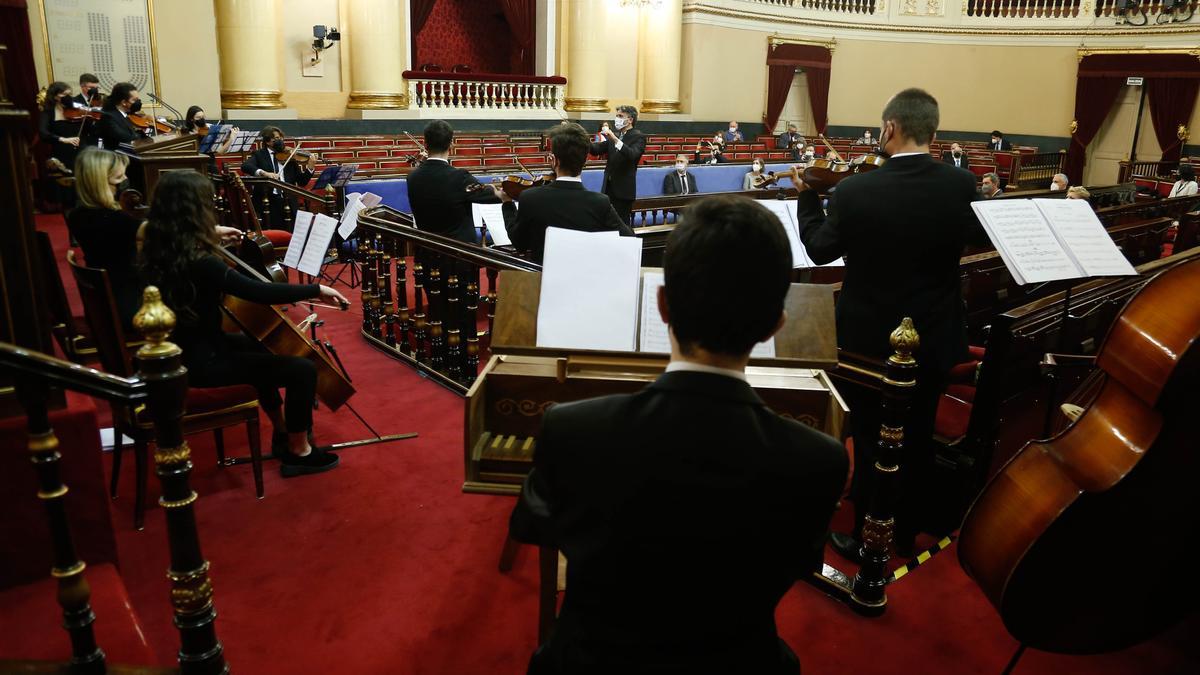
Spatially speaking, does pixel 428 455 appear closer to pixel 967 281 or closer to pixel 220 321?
pixel 220 321

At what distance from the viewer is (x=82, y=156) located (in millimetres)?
3453

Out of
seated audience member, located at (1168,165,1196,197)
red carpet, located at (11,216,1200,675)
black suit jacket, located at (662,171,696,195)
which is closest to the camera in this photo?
red carpet, located at (11,216,1200,675)

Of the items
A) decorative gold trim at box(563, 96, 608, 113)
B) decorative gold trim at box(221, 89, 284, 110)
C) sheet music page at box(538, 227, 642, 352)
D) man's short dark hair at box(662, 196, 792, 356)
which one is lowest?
sheet music page at box(538, 227, 642, 352)

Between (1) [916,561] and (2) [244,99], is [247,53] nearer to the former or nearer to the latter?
(2) [244,99]

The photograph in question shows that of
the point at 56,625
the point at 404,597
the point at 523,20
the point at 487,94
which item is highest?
the point at 523,20

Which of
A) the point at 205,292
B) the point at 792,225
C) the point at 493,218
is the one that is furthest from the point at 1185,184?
the point at 205,292

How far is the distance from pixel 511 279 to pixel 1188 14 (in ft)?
60.3

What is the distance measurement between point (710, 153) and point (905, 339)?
11.9m

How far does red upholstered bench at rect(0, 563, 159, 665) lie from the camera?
1993 mm

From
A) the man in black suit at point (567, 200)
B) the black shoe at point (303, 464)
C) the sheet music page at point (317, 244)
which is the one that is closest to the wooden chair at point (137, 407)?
the black shoe at point (303, 464)

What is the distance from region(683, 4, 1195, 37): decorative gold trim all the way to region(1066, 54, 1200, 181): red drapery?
464mm

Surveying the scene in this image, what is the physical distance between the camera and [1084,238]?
2.97 meters

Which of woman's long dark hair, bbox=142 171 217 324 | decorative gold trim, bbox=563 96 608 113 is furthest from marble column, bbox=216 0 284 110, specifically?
woman's long dark hair, bbox=142 171 217 324

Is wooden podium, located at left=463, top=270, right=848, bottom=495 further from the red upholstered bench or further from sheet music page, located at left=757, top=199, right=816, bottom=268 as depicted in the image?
sheet music page, located at left=757, top=199, right=816, bottom=268
